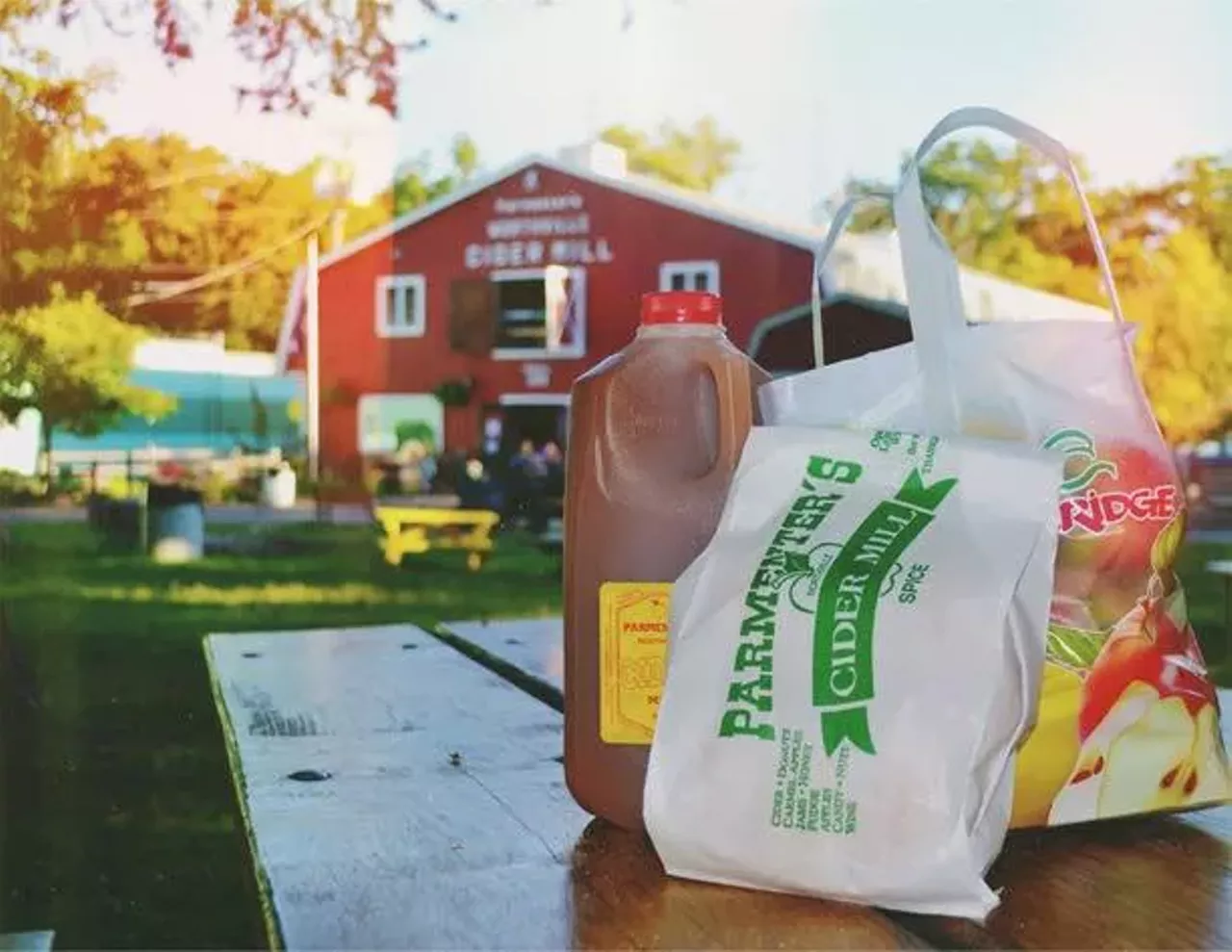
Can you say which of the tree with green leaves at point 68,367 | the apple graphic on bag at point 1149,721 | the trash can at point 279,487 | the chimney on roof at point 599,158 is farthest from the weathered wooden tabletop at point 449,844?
the chimney on roof at point 599,158

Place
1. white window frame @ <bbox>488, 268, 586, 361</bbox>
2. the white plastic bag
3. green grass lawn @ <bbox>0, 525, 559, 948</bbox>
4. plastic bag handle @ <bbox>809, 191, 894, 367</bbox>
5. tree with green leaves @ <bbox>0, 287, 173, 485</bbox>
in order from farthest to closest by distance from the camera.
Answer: white window frame @ <bbox>488, 268, 586, 361</bbox>
tree with green leaves @ <bbox>0, 287, 173, 485</bbox>
green grass lawn @ <bbox>0, 525, 559, 948</bbox>
plastic bag handle @ <bbox>809, 191, 894, 367</bbox>
the white plastic bag

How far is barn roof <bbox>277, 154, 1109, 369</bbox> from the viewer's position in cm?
159

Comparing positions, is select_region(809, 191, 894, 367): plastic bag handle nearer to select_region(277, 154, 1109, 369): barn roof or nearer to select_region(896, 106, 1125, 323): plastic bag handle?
select_region(896, 106, 1125, 323): plastic bag handle

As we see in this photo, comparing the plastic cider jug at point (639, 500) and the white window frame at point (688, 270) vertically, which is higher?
the white window frame at point (688, 270)

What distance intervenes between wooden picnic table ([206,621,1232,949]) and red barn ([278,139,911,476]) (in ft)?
1.81

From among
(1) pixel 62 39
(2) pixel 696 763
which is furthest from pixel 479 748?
(1) pixel 62 39

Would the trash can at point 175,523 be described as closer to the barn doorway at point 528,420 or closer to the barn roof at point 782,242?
the barn roof at point 782,242

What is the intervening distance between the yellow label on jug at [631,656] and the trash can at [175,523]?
41.4 inches

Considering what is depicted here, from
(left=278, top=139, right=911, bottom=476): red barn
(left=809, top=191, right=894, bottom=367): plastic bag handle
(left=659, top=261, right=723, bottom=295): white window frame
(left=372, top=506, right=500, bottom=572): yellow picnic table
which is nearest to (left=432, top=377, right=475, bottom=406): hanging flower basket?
(left=278, top=139, right=911, bottom=476): red barn

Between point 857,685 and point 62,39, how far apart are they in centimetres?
106

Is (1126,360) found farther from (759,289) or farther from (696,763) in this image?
(759,289)

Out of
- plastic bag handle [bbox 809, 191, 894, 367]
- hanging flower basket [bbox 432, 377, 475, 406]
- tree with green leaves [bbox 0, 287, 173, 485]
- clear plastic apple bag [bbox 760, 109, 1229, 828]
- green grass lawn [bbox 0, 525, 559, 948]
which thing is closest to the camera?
clear plastic apple bag [bbox 760, 109, 1229, 828]

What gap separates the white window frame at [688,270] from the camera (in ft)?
5.39

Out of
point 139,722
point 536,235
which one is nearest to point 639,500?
point 139,722
